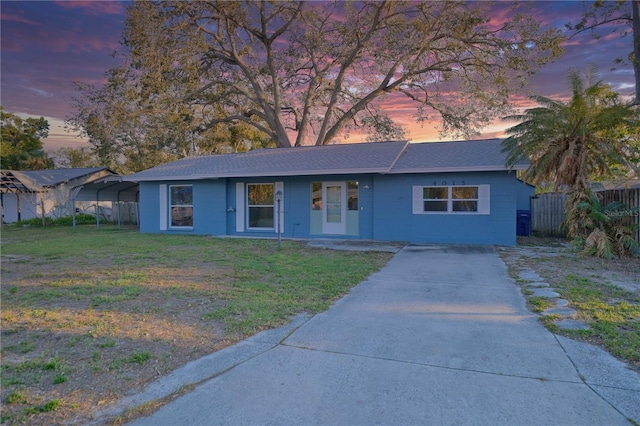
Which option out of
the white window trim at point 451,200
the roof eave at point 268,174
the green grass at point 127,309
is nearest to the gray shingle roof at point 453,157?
the white window trim at point 451,200

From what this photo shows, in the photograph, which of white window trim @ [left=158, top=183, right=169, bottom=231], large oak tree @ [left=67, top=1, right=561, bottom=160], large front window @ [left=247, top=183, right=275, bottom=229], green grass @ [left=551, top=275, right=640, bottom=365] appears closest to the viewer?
green grass @ [left=551, top=275, right=640, bottom=365]

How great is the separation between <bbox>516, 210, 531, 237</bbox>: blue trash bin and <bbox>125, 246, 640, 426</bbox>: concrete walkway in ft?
36.4

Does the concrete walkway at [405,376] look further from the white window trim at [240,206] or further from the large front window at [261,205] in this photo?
the white window trim at [240,206]

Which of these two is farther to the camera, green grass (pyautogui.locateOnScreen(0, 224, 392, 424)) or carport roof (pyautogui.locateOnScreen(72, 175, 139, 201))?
carport roof (pyautogui.locateOnScreen(72, 175, 139, 201))

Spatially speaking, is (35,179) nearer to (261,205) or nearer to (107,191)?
(107,191)

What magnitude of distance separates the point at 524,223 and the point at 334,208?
744 cm

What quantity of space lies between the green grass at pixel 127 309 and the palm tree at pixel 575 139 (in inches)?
203

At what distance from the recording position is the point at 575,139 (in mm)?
9922

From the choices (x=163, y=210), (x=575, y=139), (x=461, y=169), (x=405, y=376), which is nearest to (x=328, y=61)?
(x=163, y=210)

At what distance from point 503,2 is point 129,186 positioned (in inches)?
835

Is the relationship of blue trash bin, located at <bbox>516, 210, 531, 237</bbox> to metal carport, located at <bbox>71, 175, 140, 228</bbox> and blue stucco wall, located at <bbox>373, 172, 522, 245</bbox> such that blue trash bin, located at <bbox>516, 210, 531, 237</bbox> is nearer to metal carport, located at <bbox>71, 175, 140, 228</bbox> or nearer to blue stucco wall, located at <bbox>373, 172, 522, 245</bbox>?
blue stucco wall, located at <bbox>373, 172, 522, 245</bbox>

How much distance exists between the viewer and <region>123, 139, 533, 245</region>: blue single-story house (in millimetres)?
12359

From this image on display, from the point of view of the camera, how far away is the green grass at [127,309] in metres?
3.25

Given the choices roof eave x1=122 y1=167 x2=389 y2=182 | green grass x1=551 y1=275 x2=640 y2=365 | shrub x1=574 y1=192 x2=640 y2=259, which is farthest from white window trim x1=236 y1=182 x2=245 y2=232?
green grass x1=551 y1=275 x2=640 y2=365
